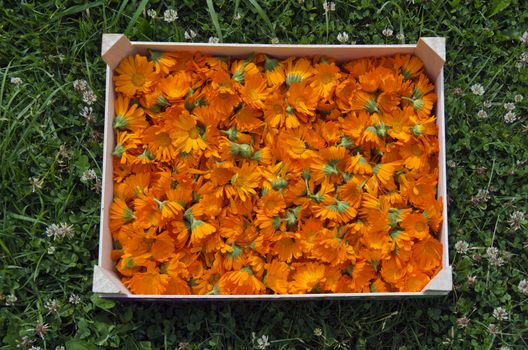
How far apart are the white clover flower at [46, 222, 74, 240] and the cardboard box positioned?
0.17 metres

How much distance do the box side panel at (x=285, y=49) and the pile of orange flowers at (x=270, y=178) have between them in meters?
0.03

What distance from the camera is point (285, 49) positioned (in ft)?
6.07

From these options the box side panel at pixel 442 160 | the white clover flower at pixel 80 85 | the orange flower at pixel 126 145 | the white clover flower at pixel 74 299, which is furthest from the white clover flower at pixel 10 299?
the box side panel at pixel 442 160

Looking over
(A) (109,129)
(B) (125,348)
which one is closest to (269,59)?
(A) (109,129)

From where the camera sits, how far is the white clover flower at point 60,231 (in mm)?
1898

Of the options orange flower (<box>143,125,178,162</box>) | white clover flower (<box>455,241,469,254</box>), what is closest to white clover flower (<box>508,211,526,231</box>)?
white clover flower (<box>455,241,469,254</box>)

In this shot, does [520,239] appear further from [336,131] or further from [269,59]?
[269,59]

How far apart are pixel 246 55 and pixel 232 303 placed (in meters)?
0.75

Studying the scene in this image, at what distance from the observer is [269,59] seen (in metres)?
1.88

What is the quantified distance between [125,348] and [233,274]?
1.37 ft

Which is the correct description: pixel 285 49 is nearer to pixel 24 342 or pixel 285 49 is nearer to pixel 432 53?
pixel 432 53

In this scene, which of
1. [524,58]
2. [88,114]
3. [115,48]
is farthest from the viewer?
[524,58]

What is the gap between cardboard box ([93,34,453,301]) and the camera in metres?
1.71

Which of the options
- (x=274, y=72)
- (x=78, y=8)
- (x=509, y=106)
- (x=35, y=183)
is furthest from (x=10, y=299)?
(x=509, y=106)
